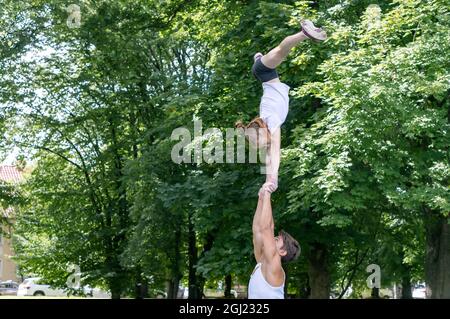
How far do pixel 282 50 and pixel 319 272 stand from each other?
480 inches

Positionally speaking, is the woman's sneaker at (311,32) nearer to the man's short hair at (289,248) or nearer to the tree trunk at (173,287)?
the man's short hair at (289,248)

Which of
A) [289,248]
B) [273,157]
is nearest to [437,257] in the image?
[273,157]

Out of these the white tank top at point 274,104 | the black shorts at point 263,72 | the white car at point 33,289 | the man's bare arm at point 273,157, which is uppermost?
the white car at point 33,289

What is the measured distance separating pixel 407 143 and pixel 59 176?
16.6 metres

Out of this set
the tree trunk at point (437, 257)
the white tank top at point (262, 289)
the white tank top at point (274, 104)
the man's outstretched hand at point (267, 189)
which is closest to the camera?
the white tank top at point (262, 289)

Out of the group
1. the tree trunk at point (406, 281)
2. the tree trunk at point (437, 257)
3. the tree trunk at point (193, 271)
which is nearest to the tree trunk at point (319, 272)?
the tree trunk at point (437, 257)

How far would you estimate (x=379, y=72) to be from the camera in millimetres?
12820

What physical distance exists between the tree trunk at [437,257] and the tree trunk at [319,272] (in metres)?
2.64

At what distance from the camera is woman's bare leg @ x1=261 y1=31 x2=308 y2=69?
6.29 meters

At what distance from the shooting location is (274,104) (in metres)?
6.81

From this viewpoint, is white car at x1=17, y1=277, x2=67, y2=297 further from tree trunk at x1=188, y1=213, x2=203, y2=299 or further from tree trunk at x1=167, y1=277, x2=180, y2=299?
tree trunk at x1=188, y1=213, x2=203, y2=299

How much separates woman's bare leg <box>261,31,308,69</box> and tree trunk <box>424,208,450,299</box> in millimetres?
9656

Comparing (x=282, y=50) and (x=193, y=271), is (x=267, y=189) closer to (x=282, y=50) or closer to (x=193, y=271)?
(x=282, y=50)

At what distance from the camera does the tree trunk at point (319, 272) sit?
17625mm
